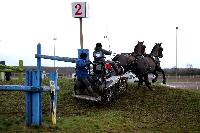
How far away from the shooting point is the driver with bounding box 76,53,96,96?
18.2 meters

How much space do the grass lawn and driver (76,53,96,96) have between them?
858 millimetres

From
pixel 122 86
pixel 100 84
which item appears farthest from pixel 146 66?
pixel 100 84

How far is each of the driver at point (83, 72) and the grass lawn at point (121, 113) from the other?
2.81 feet

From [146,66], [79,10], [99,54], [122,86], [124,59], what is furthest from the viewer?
[146,66]

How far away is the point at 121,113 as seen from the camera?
17.4 metres

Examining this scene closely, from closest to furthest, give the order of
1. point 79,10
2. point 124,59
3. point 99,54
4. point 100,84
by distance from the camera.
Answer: point 100,84 < point 99,54 < point 79,10 < point 124,59

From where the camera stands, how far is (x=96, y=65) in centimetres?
1919

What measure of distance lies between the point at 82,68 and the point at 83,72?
19cm

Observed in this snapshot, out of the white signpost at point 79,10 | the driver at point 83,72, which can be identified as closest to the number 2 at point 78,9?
the white signpost at point 79,10

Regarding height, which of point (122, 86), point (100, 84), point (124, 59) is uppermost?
point (124, 59)

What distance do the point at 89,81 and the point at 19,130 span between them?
24.1 feet

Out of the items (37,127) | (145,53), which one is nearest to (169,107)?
(145,53)

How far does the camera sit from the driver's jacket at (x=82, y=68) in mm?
18203

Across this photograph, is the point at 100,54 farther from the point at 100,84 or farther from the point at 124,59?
the point at 124,59
